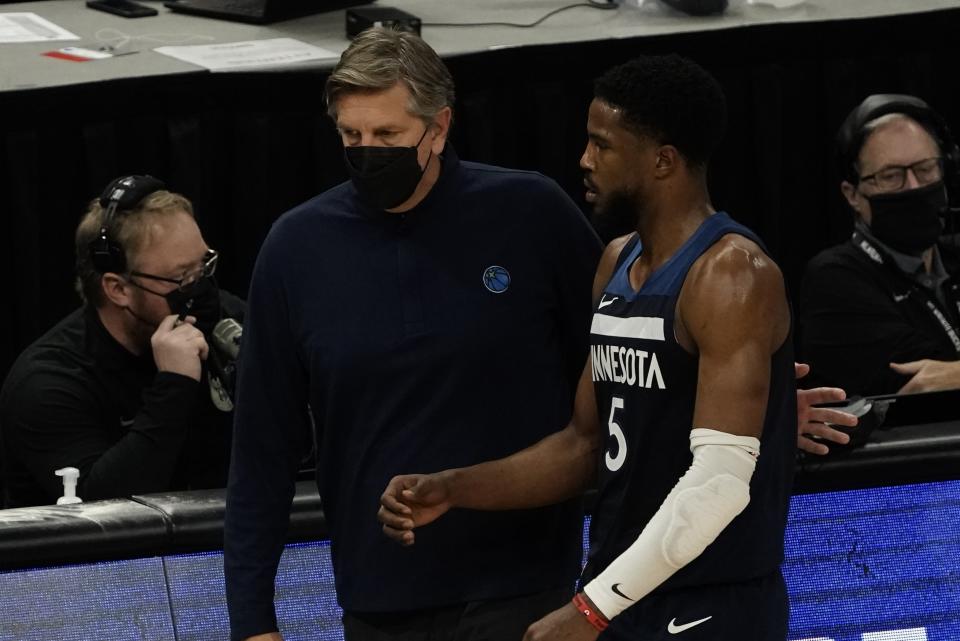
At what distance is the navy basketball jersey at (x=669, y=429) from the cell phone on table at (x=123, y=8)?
309 centimetres

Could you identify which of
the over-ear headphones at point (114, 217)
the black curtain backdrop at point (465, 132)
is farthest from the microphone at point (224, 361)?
the black curtain backdrop at point (465, 132)

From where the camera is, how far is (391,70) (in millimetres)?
2662

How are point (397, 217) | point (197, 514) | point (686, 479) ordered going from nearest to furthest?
1. point (686, 479)
2. point (397, 217)
3. point (197, 514)

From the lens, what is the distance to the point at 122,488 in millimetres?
3500

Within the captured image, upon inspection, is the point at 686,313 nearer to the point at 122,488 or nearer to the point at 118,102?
the point at 122,488

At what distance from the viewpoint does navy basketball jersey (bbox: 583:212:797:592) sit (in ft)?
7.88

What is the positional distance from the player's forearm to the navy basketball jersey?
0.16 meters

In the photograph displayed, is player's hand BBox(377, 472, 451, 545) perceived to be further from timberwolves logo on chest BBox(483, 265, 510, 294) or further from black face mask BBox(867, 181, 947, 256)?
black face mask BBox(867, 181, 947, 256)

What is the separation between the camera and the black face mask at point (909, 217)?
4.22 meters

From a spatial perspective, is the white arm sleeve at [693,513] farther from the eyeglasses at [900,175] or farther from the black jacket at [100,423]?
the eyeglasses at [900,175]

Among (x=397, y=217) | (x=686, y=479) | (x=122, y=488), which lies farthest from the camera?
(x=122, y=488)

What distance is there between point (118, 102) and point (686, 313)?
2.35 m

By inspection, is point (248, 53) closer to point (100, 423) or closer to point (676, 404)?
point (100, 423)

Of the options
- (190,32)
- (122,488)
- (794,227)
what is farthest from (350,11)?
(122,488)
